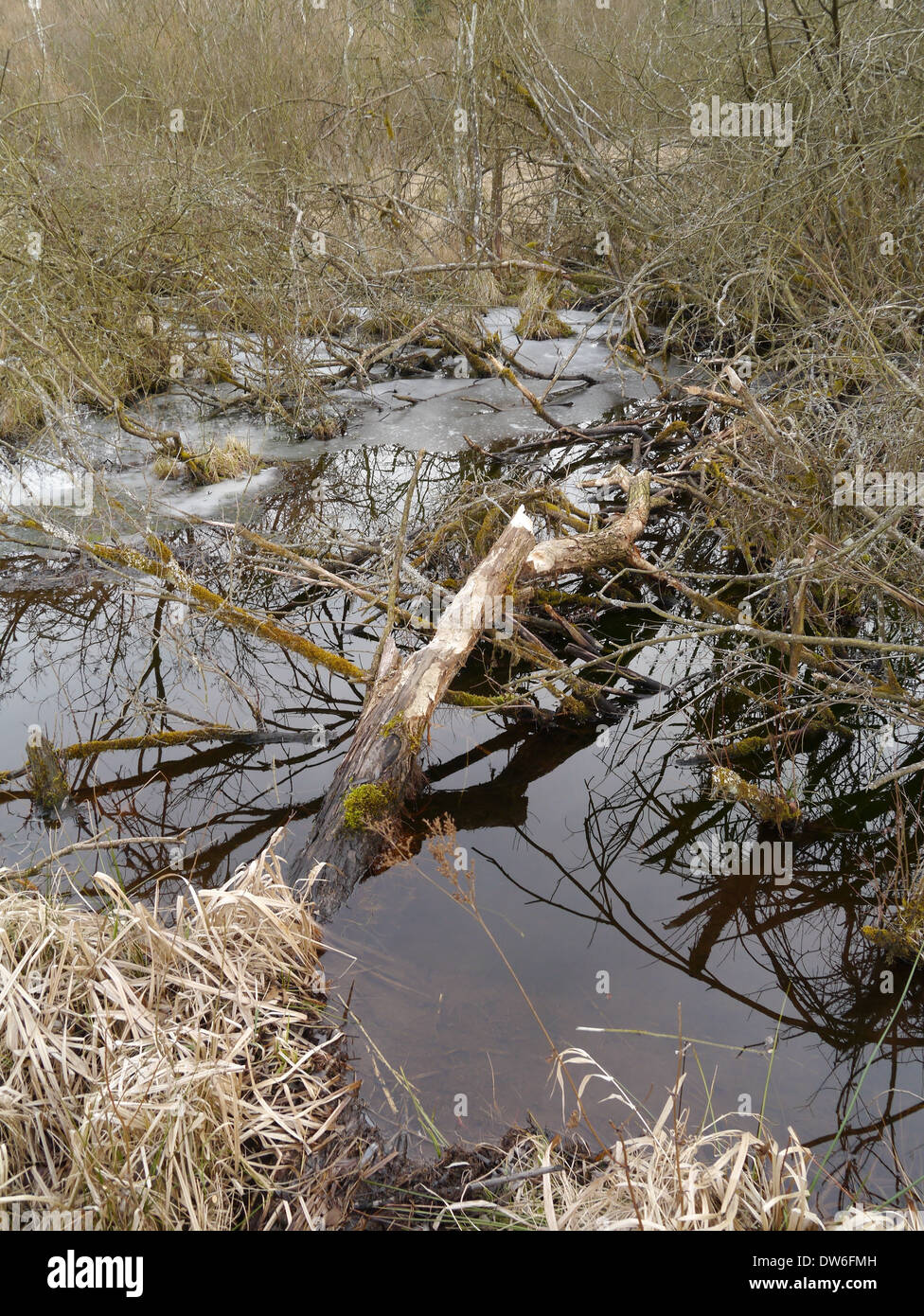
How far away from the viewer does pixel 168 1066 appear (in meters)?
2.38

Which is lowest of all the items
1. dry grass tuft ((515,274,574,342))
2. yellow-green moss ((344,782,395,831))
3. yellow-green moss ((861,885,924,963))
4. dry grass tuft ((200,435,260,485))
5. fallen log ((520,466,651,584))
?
yellow-green moss ((861,885,924,963))

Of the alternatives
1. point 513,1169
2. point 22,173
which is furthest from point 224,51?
point 513,1169

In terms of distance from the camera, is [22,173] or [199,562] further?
[199,562]

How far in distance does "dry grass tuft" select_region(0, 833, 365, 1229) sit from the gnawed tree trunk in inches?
15.9

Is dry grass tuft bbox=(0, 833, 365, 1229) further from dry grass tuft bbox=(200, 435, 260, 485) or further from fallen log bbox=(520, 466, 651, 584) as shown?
dry grass tuft bbox=(200, 435, 260, 485)

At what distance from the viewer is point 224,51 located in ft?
31.6

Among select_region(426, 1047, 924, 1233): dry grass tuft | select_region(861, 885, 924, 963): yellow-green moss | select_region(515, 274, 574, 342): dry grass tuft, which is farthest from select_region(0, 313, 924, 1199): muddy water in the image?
select_region(515, 274, 574, 342): dry grass tuft

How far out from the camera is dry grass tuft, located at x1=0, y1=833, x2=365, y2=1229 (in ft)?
7.27

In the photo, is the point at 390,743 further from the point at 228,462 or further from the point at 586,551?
the point at 228,462

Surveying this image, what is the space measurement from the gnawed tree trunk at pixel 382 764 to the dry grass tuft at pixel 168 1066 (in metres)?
0.41

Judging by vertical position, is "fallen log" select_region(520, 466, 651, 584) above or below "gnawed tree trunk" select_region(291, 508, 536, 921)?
above

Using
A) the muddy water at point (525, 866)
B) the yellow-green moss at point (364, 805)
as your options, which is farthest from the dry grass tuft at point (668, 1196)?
the yellow-green moss at point (364, 805)
